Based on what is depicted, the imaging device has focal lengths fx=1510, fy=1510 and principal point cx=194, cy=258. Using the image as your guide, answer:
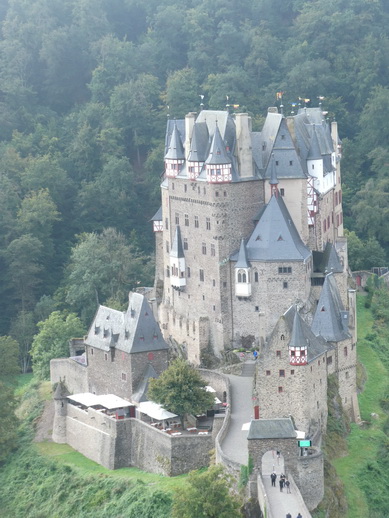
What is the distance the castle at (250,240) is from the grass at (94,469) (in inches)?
346

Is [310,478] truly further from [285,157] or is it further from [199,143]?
[199,143]

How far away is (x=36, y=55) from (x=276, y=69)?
21187mm

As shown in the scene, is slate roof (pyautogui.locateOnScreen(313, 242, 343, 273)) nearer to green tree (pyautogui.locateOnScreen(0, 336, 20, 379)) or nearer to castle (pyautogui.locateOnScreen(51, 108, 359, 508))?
castle (pyautogui.locateOnScreen(51, 108, 359, 508))

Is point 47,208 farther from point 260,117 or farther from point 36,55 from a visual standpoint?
point 36,55

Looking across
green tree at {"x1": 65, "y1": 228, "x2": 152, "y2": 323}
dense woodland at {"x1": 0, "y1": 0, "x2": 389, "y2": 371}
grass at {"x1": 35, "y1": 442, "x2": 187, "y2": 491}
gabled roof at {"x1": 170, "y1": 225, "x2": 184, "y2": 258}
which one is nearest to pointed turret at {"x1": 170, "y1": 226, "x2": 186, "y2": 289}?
gabled roof at {"x1": 170, "y1": 225, "x2": 184, "y2": 258}

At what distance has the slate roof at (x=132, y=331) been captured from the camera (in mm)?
76562

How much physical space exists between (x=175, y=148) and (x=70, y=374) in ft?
44.8

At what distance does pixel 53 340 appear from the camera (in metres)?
90.9

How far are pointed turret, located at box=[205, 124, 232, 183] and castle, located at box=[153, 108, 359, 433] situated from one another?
0.05 metres

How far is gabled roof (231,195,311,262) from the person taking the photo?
78312 mm

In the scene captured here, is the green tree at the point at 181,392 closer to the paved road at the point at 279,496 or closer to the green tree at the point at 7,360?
the paved road at the point at 279,496

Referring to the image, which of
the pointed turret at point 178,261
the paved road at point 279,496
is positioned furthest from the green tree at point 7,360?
the paved road at point 279,496

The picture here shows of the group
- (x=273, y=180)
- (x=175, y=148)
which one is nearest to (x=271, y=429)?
(x=273, y=180)

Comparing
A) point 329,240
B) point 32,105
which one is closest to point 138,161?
point 32,105
